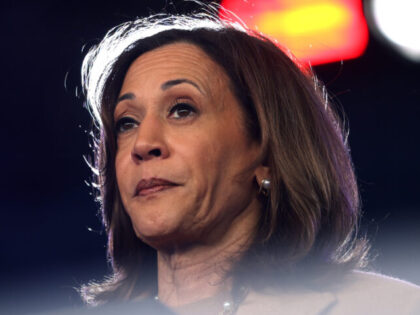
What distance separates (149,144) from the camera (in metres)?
2.28

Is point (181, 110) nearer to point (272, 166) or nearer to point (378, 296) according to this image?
point (272, 166)

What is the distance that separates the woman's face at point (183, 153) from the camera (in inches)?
89.5

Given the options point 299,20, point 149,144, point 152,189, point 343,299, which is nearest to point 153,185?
point 152,189

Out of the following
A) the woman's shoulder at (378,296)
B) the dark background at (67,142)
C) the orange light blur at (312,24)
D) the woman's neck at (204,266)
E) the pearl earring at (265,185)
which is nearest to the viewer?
the woman's shoulder at (378,296)

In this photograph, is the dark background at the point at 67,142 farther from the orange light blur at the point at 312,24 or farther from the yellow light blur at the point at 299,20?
the yellow light blur at the point at 299,20

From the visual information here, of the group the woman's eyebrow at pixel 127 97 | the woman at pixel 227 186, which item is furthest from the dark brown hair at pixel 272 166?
the woman's eyebrow at pixel 127 97

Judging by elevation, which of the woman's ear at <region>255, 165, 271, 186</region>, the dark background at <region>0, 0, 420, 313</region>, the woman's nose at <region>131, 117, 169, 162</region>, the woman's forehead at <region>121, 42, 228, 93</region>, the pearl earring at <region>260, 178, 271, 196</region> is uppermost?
the woman's forehead at <region>121, 42, 228, 93</region>

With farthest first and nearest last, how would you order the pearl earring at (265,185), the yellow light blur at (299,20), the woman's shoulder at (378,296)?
the yellow light blur at (299,20) < the pearl earring at (265,185) < the woman's shoulder at (378,296)

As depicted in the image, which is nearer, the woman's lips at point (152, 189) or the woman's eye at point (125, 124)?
the woman's lips at point (152, 189)

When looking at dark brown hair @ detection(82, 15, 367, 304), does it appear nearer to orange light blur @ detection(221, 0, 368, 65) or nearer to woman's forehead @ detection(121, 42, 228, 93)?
woman's forehead @ detection(121, 42, 228, 93)

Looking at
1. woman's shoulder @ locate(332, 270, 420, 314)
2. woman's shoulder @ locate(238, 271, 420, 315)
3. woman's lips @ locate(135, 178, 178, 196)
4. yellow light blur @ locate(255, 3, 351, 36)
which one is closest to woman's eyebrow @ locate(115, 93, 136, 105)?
woman's lips @ locate(135, 178, 178, 196)

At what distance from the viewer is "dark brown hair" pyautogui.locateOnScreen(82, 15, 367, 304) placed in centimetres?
235

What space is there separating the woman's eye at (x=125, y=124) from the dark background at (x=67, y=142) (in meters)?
0.95

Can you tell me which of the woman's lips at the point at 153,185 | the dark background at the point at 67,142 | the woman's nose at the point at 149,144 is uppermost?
the woman's nose at the point at 149,144
